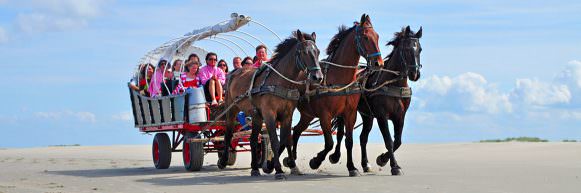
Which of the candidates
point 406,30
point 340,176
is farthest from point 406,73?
point 340,176

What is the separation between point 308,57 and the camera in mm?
13523

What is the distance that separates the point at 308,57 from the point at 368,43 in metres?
0.99

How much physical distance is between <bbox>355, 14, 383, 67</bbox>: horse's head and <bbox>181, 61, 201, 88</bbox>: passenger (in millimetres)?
4446

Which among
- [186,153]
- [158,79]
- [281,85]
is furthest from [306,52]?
[158,79]

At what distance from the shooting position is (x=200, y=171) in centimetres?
1680

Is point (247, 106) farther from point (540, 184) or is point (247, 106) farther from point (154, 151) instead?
point (540, 184)

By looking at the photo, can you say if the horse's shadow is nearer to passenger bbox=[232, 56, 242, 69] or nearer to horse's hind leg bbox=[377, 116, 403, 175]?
horse's hind leg bbox=[377, 116, 403, 175]

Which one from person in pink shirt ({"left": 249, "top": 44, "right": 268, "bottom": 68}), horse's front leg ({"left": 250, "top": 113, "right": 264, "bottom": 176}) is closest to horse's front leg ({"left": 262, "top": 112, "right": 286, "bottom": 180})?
horse's front leg ({"left": 250, "top": 113, "right": 264, "bottom": 176})

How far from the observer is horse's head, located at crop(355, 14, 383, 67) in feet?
44.9

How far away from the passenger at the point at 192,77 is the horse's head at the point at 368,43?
4446mm

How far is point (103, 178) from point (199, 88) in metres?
2.47

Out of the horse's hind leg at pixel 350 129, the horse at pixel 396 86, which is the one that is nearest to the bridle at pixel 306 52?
the horse's hind leg at pixel 350 129

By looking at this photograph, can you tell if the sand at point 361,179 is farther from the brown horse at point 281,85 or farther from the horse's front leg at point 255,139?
the brown horse at point 281,85

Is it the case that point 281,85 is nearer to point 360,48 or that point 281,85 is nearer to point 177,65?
point 360,48
